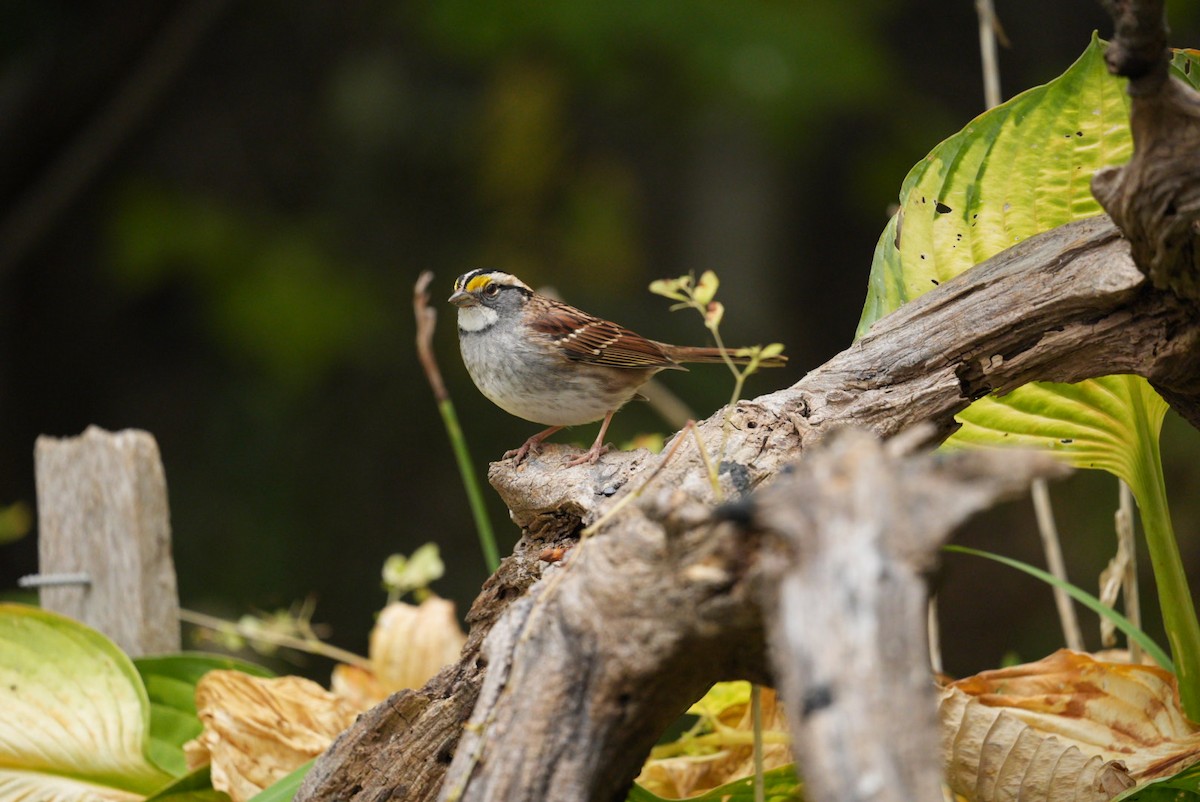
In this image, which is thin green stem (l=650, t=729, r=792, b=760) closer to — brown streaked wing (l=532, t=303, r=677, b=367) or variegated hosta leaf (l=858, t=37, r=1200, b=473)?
variegated hosta leaf (l=858, t=37, r=1200, b=473)

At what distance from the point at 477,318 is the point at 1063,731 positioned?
1388 millimetres

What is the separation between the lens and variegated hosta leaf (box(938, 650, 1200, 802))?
164 cm

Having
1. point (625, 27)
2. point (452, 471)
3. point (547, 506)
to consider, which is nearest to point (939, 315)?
point (547, 506)

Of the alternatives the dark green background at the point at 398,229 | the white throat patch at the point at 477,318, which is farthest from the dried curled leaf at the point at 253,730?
the dark green background at the point at 398,229

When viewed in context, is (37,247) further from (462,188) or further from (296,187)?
(462,188)

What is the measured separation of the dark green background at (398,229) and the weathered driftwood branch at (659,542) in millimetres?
3576

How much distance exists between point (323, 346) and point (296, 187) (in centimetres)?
97

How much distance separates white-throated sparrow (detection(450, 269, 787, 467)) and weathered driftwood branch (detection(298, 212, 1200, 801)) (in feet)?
1.19

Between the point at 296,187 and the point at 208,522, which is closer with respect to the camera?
the point at 208,522

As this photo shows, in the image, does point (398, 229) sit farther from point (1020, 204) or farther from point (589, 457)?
point (1020, 204)

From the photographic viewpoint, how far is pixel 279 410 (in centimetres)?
580

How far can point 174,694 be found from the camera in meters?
2.27

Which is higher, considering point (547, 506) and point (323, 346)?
point (323, 346)

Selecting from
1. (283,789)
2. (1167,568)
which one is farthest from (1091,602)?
(283,789)
